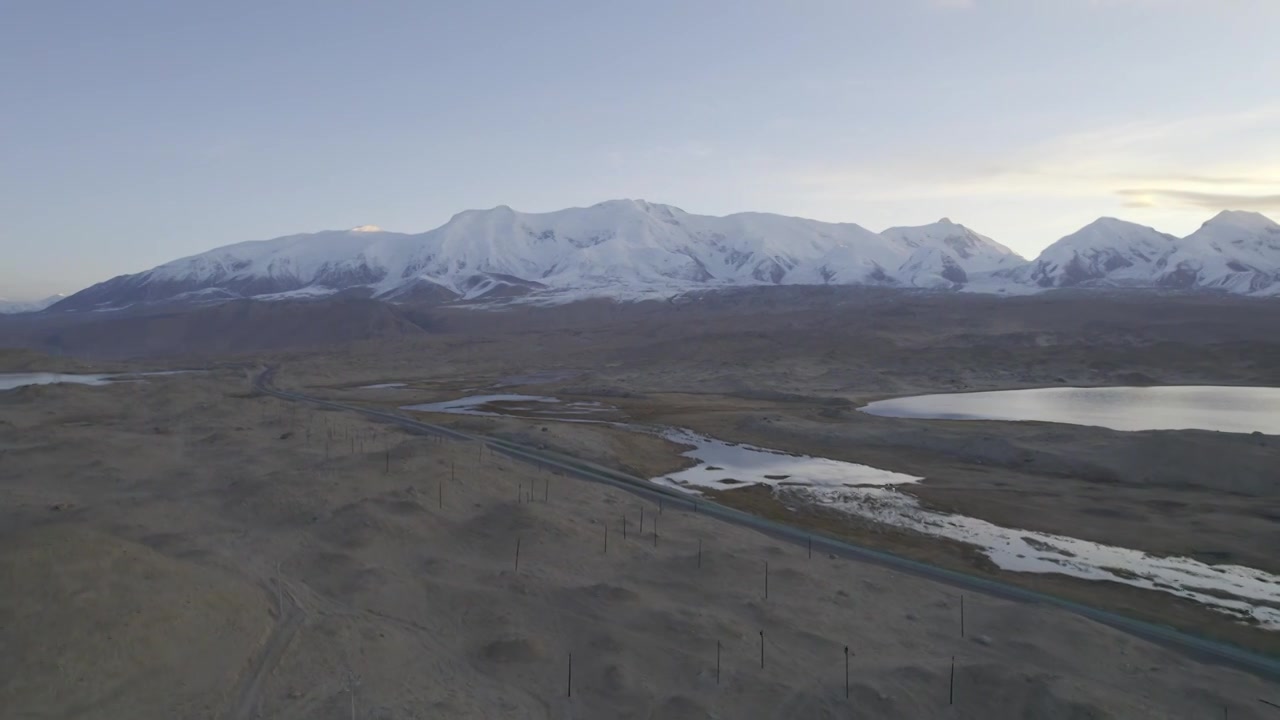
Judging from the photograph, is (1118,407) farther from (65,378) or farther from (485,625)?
(65,378)

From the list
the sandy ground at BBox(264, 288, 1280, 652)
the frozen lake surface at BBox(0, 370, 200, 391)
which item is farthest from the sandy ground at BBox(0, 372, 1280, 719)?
the frozen lake surface at BBox(0, 370, 200, 391)

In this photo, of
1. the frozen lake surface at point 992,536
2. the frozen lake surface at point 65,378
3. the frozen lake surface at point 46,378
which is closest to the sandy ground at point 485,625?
the frozen lake surface at point 992,536

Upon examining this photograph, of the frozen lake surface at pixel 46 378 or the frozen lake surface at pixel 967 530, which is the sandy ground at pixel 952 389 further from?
the frozen lake surface at pixel 46 378

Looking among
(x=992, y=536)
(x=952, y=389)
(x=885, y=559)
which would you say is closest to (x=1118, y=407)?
(x=952, y=389)

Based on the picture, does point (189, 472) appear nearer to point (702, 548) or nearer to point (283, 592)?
point (283, 592)

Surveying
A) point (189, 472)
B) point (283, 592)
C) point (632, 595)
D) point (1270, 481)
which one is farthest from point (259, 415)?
point (1270, 481)
